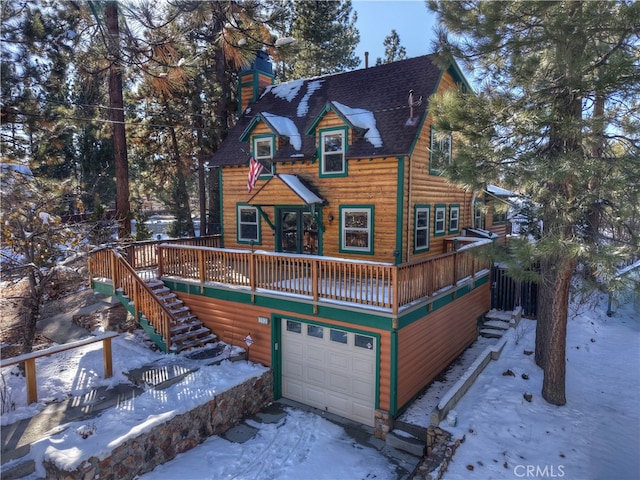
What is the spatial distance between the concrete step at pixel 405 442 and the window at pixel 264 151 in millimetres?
8218

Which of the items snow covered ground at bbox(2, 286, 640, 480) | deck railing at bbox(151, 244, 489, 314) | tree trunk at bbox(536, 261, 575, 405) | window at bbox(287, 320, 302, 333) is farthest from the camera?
window at bbox(287, 320, 302, 333)

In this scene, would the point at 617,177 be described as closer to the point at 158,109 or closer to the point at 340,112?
the point at 340,112

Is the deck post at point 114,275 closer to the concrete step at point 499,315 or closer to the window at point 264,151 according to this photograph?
the window at point 264,151

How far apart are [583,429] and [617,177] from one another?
4827mm

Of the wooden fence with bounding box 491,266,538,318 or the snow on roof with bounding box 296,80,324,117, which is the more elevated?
the snow on roof with bounding box 296,80,324,117

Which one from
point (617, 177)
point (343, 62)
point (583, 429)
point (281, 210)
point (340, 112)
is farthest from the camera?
point (343, 62)

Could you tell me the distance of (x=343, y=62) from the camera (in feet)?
80.7

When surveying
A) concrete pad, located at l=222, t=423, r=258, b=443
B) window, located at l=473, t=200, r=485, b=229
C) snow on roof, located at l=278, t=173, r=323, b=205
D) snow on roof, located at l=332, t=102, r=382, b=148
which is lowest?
concrete pad, located at l=222, t=423, r=258, b=443

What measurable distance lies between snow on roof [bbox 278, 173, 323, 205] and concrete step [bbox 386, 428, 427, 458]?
19.5ft

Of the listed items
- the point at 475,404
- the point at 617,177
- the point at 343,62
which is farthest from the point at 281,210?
the point at 343,62

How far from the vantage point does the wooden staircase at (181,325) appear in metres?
9.75

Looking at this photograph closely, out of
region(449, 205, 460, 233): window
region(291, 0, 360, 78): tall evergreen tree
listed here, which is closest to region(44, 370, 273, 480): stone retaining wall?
region(449, 205, 460, 233): window

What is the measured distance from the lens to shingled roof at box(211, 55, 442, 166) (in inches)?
416

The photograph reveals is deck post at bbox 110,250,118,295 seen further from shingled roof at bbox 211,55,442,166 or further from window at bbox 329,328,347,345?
window at bbox 329,328,347,345
